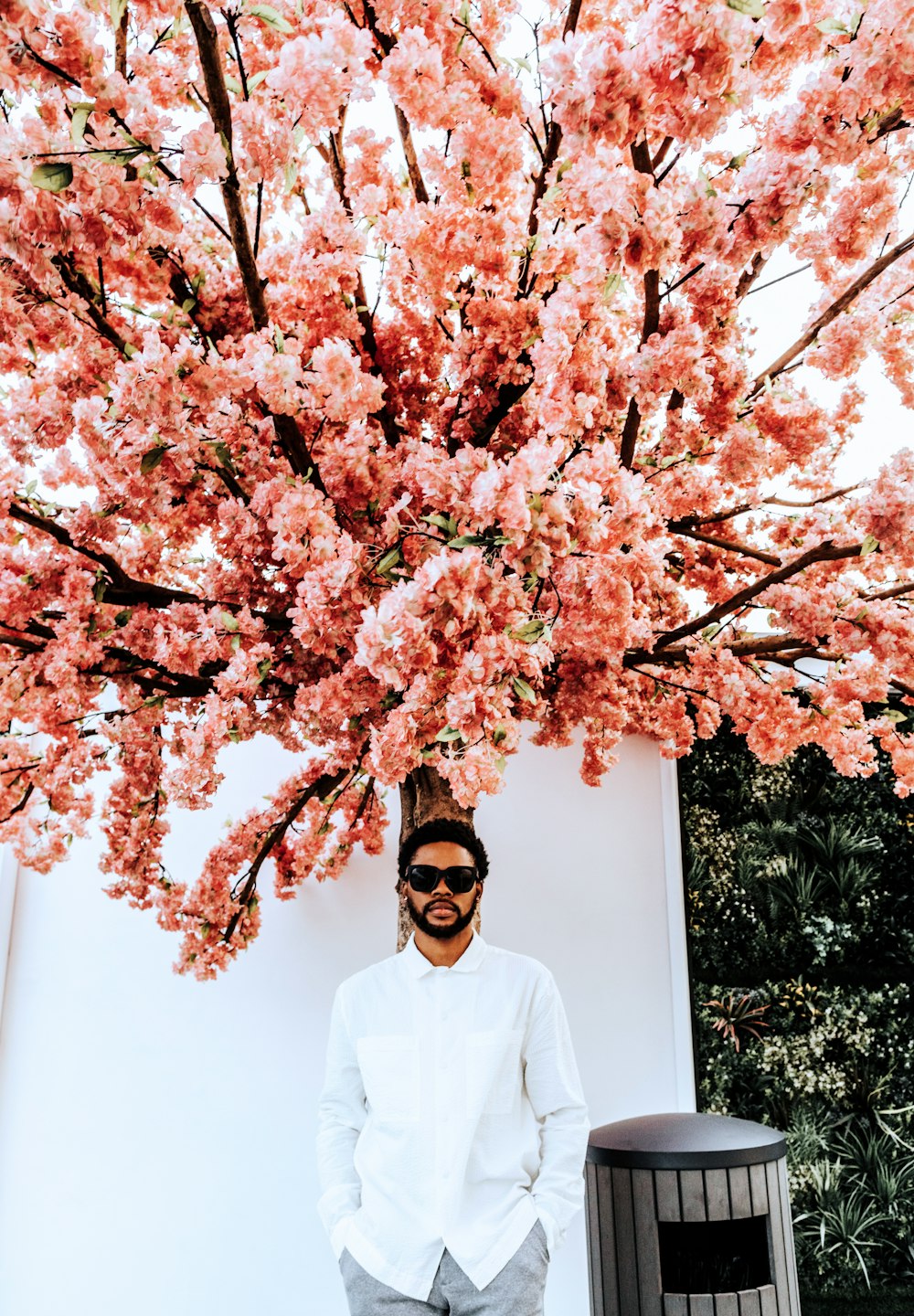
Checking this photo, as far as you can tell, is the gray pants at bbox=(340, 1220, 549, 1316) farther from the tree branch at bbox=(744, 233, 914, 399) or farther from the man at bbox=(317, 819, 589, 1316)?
the tree branch at bbox=(744, 233, 914, 399)

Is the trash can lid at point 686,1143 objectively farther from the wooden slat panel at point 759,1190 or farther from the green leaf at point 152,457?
the green leaf at point 152,457

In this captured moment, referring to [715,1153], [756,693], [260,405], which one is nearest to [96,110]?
[260,405]

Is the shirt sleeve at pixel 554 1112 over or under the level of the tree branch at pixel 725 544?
under

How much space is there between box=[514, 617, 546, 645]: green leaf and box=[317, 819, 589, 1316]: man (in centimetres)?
47

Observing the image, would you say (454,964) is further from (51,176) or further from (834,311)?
(834,311)

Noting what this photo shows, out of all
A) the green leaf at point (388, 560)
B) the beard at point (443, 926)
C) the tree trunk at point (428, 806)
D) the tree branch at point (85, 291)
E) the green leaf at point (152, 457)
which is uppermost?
the tree branch at point (85, 291)

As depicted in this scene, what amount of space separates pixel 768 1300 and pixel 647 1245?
308 mm

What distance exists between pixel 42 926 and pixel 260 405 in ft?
6.96

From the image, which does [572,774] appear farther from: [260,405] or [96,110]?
[96,110]

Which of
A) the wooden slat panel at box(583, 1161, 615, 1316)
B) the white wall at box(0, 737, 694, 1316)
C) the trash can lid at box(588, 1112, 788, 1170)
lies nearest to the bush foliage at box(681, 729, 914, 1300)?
the white wall at box(0, 737, 694, 1316)

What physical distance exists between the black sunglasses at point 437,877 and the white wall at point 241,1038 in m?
1.48

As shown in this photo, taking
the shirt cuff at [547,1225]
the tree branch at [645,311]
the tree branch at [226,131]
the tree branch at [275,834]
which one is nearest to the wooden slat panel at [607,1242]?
the shirt cuff at [547,1225]

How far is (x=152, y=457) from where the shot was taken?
1994mm

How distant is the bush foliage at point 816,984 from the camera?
338cm
